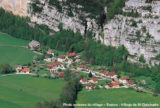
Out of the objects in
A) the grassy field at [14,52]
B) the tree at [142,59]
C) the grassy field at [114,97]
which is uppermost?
the grassy field at [14,52]

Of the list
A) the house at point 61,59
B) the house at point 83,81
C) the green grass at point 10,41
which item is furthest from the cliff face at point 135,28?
the house at point 83,81

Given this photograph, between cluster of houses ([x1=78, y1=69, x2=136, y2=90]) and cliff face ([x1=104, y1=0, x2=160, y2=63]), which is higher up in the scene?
cliff face ([x1=104, y1=0, x2=160, y2=63])

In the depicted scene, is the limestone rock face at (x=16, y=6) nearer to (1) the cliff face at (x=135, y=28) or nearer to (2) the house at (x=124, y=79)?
(1) the cliff face at (x=135, y=28)

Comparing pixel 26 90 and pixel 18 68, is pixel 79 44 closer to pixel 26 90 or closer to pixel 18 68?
pixel 18 68

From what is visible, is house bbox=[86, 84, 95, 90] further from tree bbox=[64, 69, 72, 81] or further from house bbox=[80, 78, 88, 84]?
tree bbox=[64, 69, 72, 81]

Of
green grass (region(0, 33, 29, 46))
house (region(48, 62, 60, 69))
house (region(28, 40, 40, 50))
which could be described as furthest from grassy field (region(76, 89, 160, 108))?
green grass (region(0, 33, 29, 46))

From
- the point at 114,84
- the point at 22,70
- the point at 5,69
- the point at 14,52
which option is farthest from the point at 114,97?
the point at 14,52
